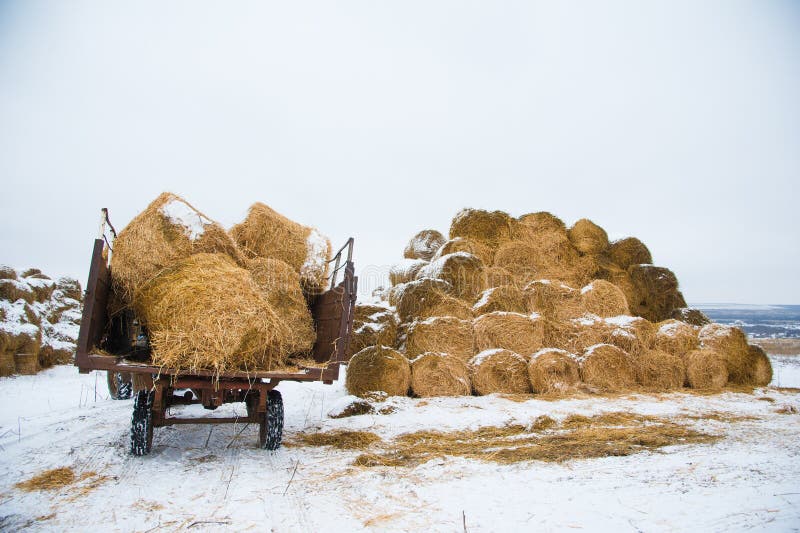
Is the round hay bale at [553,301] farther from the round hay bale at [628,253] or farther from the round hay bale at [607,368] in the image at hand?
the round hay bale at [628,253]

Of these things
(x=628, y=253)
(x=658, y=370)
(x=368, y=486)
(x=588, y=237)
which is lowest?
(x=368, y=486)

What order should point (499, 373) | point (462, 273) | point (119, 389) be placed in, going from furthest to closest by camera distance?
point (462, 273) < point (499, 373) < point (119, 389)

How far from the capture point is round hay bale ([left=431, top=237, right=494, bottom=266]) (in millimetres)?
10440

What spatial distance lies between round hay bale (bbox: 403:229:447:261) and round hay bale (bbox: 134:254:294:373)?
7856 mm

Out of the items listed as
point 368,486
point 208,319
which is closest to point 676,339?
point 368,486

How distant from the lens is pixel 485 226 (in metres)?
11.4

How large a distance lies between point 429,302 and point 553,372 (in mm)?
2504

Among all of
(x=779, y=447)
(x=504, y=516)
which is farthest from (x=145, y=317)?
(x=779, y=447)

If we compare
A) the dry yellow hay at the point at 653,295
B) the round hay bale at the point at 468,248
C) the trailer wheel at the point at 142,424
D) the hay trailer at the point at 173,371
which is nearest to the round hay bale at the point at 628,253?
the dry yellow hay at the point at 653,295

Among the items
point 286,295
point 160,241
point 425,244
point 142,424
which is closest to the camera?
point 142,424

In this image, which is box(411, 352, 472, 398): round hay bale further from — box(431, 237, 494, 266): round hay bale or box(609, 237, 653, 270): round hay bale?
box(609, 237, 653, 270): round hay bale

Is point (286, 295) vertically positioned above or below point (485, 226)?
below

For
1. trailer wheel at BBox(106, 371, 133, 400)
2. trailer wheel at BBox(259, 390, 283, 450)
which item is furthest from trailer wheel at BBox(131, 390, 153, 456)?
trailer wheel at BBox(106, 371, 133, 400)

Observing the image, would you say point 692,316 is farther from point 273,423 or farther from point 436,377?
point 273,423
